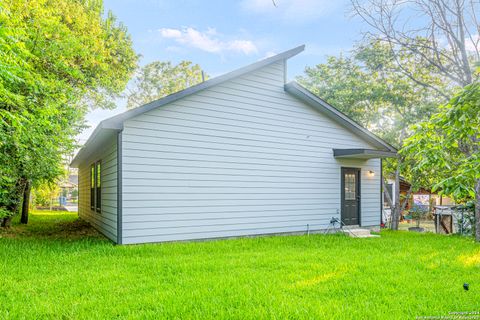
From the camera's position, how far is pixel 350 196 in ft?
34.3

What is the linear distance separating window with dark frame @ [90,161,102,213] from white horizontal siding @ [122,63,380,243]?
118 inches

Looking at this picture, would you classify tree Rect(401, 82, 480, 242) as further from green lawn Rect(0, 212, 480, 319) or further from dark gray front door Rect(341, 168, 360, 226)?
dark gray front door Rect(341, 168, 360, 226)

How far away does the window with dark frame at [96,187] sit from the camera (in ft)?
30.9

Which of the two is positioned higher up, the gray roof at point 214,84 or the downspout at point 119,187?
the gray roof at point 214,84

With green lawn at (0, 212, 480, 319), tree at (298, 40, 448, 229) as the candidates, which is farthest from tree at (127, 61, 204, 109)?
green lawn at (0, 212, 480, 319)

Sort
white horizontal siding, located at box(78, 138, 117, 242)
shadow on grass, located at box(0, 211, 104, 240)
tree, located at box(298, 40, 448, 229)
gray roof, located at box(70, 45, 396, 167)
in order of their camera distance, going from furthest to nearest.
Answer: tree, located at box(298, 40, 448, 229) < shadow on grass, located at box(0, 211, 104, 240) < white horizontal siding, located at box(78, 138, 117, 242) < gray roof, located at box(70, 45, 396, 167)

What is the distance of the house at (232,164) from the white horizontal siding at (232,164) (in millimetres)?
23

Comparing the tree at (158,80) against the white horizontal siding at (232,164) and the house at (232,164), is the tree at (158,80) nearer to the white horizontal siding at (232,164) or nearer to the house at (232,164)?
the house at (232,164)

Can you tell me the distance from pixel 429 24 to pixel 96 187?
1098 centimetres

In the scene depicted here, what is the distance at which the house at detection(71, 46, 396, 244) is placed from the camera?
7020mm

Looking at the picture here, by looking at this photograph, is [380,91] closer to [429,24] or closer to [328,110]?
[429,24]

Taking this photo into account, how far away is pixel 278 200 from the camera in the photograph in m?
8.91

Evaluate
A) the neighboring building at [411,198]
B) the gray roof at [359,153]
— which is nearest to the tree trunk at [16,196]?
the gray roof at [359,153]

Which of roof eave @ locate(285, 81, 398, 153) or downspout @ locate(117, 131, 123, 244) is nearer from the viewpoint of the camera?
downspout @ locate(117, 131, 123, 244)
